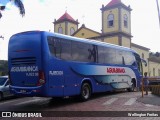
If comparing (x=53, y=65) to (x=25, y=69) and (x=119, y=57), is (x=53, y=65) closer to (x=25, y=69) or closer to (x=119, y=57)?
(x=25, y=69)

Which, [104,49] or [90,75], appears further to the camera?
[104,49]

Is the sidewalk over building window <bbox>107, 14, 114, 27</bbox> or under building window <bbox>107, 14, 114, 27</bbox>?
under

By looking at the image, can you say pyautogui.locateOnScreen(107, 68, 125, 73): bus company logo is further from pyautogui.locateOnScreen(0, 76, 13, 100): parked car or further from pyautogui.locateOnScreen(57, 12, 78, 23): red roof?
pyautogui.locateOnScreen(57, 12, 78, 23): red roof

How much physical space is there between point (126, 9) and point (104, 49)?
3900cm

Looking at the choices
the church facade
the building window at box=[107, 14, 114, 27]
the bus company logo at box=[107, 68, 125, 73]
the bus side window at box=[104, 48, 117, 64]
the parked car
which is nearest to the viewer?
A: the parked car

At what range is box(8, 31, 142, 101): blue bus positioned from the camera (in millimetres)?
12961

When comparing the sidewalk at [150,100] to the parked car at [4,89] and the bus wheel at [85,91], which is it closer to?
the bus wheel at [85,91]

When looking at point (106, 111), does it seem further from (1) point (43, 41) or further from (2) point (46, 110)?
(1) point (43, 41)

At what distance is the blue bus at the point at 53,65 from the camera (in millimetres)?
12961

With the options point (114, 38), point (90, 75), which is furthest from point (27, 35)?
point (114, 38)

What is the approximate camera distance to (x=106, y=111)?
12086 millimetres

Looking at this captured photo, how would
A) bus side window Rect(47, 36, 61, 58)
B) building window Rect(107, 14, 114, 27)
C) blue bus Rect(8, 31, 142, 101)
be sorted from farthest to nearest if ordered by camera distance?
building window Rect(107, 14, 114, 27) < bus side window Rect(47, 36, 61, 58) < blue bus Rect(8, 31, 142, 101)

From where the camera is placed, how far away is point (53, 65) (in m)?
13.3

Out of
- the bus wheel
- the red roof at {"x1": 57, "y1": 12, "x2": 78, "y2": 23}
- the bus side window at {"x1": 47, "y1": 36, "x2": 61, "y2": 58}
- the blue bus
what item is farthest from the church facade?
the bus side window at {"x1": 47, "y1": 36, "x2": 61, "y2": 58}
